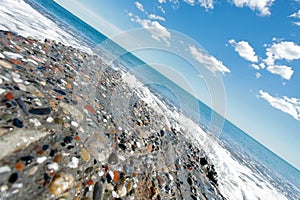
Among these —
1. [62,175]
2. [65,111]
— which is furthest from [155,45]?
[62,175]

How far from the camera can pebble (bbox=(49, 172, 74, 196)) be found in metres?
1.98

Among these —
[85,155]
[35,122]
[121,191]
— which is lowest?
[121,191]

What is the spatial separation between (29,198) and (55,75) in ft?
10.2

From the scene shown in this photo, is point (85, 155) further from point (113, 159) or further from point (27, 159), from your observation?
point (27, 159)

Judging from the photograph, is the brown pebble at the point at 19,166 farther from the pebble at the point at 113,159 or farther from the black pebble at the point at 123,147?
the black pebble at the point at 123,147

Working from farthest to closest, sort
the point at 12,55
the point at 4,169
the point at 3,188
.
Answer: the point at 12,55, the point at 4,169, the point at 3,188

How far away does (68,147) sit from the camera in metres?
2.60

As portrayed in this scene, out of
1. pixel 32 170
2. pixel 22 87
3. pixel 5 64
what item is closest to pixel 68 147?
pixel 32 170

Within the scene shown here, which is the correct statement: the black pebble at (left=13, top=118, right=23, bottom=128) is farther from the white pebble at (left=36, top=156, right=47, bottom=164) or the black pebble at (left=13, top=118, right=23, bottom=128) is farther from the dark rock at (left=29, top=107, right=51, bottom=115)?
the white pebble at (left=36, top=156, right=47, bottom=164)

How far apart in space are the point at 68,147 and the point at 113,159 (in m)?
0.85

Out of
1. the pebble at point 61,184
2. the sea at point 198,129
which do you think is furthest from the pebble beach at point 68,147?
the sea at point 198,129

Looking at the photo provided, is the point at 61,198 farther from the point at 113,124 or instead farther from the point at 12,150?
the point at 113,124

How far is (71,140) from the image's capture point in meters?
2.76

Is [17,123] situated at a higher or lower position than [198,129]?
higher
